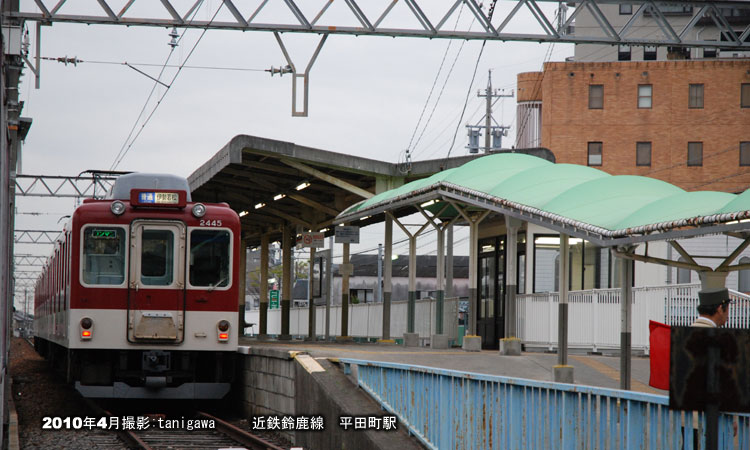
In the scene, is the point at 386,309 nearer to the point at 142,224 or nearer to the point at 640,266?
the point at 640,266

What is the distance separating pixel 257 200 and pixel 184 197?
541 inches

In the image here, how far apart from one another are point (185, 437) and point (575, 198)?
6051 millimetres

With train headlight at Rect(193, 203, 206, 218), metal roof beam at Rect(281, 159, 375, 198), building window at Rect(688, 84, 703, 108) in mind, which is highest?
building window at Rect(688, 84, 703, 108)

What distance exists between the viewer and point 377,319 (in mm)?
29641

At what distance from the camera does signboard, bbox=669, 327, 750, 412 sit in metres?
4.36

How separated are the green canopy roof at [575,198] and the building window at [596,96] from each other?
37195mm

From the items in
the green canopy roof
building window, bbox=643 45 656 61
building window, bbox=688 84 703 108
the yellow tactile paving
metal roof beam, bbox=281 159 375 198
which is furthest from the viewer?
building window, bbox=643 45 656 61

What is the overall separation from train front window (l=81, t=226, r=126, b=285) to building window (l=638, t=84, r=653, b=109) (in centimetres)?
4483

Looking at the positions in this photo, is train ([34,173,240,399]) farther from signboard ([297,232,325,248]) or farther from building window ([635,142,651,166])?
building window ([635,142,651,166])

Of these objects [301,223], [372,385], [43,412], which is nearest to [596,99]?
[301,223]

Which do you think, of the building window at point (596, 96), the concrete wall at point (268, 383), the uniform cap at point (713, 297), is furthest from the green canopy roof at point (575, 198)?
the building window at point (596, 96)

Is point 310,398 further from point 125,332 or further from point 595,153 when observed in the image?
point 595,153

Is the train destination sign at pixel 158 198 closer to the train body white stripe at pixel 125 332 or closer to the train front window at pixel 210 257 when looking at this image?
the train front window at pixel 210 257

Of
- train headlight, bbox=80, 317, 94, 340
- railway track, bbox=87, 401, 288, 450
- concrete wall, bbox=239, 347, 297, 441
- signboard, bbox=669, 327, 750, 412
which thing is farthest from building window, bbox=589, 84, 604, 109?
signboard, bbox=669, 327, 750, 412
